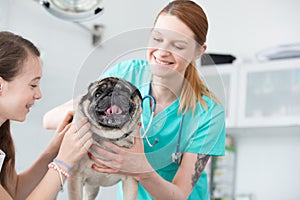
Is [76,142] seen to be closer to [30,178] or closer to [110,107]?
[110,107]

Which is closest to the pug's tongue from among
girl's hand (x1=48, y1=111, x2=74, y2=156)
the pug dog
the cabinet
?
the pug dog

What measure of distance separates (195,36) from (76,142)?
37 centimetres

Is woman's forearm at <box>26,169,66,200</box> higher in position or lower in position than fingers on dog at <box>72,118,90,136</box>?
lower

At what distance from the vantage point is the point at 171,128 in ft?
4.00

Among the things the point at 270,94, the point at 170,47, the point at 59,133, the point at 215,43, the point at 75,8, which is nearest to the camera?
the point at 170,47

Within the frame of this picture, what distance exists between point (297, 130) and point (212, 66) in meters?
1.83

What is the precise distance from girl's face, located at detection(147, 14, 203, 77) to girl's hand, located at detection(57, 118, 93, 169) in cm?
22

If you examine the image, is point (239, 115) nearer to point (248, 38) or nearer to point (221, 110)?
point (248, 38)

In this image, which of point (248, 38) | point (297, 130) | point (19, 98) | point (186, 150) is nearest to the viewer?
point (19, 98)

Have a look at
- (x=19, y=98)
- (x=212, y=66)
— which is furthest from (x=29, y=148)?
(x=212, y=66)

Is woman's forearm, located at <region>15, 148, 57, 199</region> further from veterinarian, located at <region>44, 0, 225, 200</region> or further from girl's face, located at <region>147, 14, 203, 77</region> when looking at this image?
girl's face, located at <region>147, 14, 203, 77</region>

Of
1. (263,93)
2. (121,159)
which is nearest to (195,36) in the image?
(121,159)

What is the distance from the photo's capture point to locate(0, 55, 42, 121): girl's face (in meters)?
1.13

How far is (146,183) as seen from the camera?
1.14 meters
